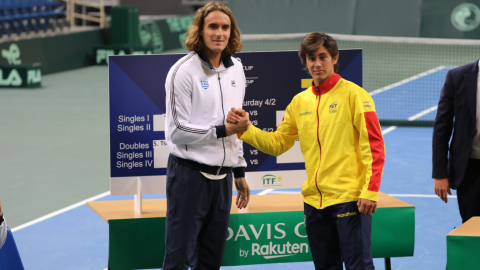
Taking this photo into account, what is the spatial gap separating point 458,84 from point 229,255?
201 centimetres

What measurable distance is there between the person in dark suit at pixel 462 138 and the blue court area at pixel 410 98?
8091 millimetres

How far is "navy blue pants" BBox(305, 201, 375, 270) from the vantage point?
3588 millimetres

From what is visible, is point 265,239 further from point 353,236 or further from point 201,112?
point 201,112

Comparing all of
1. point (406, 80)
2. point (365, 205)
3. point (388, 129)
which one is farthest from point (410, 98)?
point (365, 205)

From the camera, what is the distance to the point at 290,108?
3957 mm

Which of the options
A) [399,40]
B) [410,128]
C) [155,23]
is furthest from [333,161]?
[155,23]

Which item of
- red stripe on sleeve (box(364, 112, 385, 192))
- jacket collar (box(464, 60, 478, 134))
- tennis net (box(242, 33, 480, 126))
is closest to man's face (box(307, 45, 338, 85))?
red stripe on sleeve (box(364, 112, 385, 192))

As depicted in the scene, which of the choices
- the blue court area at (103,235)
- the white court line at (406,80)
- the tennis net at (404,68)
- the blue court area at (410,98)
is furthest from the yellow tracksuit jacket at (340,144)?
the white court line at (406,80)

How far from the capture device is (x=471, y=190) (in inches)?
163

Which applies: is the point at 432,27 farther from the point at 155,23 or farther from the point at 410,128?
the point at 155,23

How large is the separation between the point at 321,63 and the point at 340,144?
47cm

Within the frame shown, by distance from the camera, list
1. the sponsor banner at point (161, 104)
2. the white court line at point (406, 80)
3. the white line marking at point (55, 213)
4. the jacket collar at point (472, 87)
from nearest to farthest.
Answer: the jacket collar at point (472, 87)
the sponsor banner at point (161, 104)
the white line marking at point (55, 213)
the white court line at point (406, 80)

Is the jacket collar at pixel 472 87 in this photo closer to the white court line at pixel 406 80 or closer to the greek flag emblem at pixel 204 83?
the greek flag emblem at pixel 204 83

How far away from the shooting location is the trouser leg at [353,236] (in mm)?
3582
